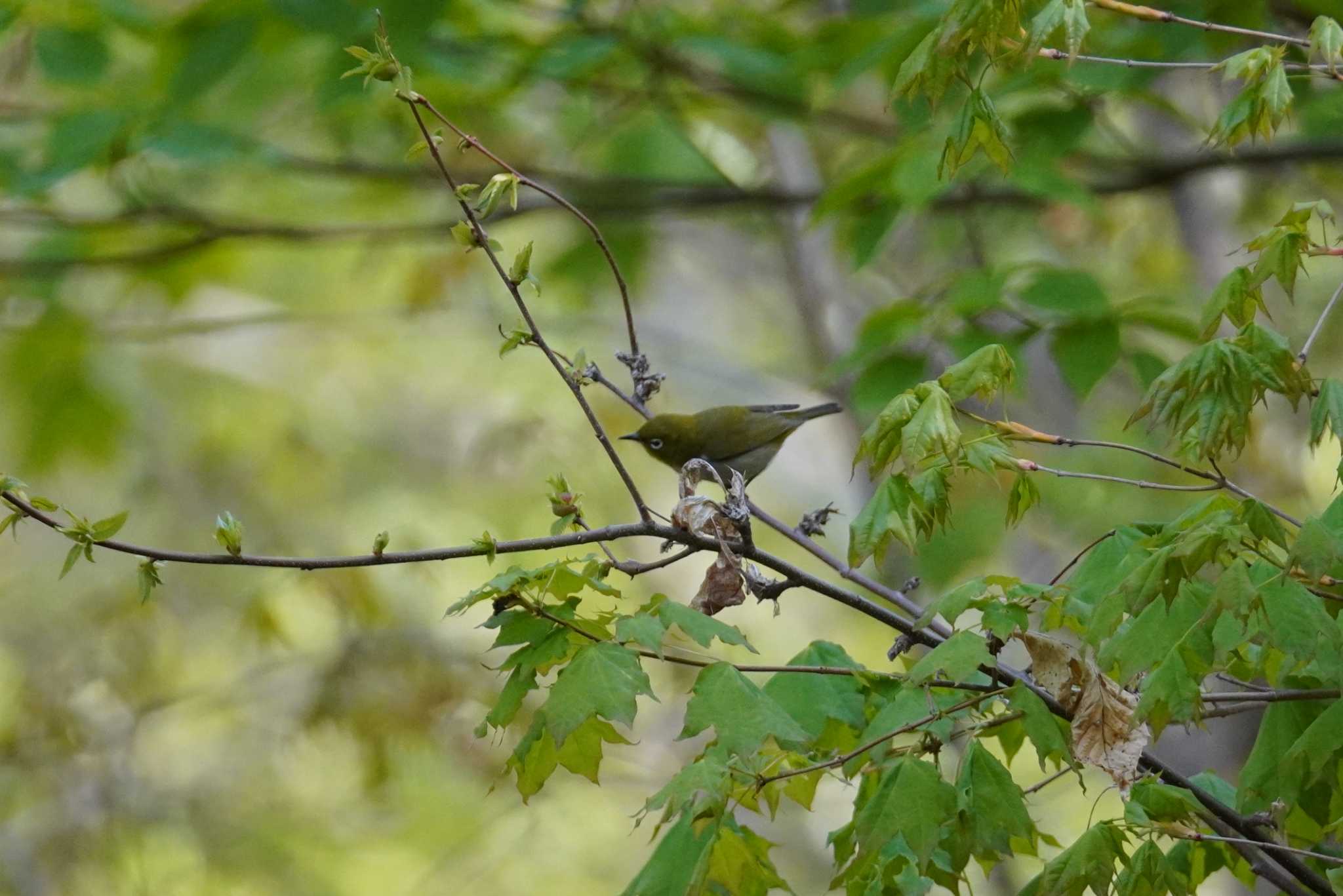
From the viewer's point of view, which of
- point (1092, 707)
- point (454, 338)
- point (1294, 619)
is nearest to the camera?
point (1294, 619)

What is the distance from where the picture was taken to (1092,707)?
1750 mm

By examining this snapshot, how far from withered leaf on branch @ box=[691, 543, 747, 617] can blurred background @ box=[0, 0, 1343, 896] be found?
28 cm

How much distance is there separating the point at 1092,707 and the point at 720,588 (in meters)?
0.57

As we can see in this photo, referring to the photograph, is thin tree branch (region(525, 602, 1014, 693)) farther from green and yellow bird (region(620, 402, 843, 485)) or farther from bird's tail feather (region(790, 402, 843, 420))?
bird's tail feather (region(790, 402, 843, 420))

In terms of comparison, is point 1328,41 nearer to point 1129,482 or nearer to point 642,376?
point 1129,482

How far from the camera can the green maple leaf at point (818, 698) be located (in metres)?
1.99

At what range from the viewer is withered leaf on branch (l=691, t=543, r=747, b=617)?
6.16ft

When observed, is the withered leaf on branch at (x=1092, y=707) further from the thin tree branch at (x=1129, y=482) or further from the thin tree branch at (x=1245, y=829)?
the thin tree branch at (x=1129, y=482)

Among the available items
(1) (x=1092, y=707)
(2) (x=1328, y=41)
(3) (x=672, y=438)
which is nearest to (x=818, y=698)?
(1) (x=1092, y=707)

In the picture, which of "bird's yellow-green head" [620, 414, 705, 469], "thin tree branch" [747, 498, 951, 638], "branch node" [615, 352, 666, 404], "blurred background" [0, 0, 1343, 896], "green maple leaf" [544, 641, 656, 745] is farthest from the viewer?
"bird's yellow-green head" [620, 414, 705, 469]

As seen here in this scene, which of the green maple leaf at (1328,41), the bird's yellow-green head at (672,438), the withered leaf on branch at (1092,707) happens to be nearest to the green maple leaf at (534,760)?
the withered leaf on branch at (1092,707)

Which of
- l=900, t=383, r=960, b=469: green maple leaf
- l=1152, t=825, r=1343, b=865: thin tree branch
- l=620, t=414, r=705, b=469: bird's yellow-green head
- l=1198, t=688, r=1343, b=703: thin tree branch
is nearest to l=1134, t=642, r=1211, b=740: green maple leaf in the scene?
l=1198, t=688, r=1343, b=703: thin tree branch

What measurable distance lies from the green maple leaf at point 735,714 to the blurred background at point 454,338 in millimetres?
341

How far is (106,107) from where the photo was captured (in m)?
4.20
